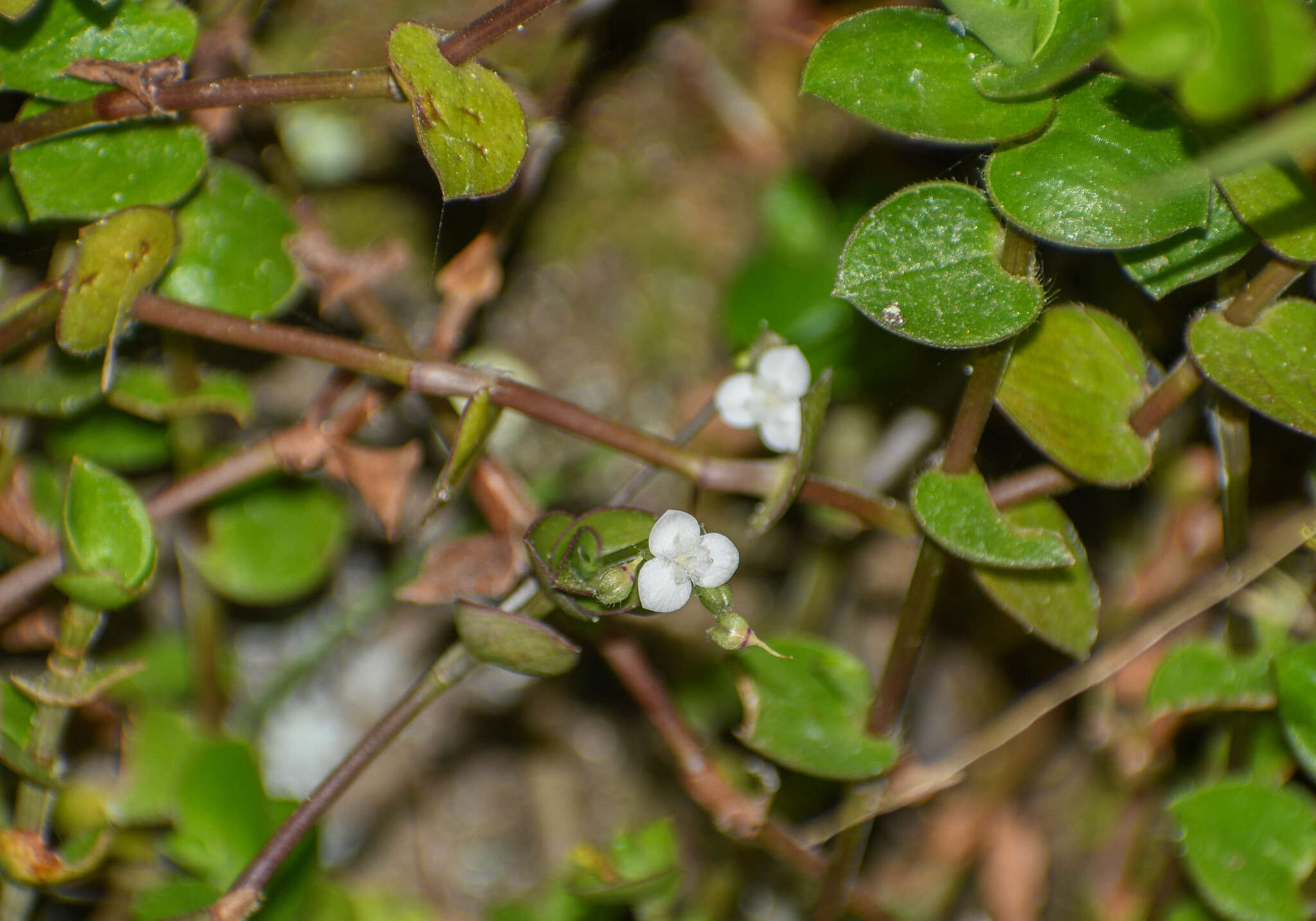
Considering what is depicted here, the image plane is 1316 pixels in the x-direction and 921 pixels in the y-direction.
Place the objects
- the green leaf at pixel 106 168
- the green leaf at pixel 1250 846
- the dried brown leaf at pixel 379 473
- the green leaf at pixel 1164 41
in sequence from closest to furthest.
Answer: the green leaf at pixel 1164 41 < the green leaf at pixel 106 168 < the green leaf at pixel 1250 846 < the dried brown leaf at pixel 379 473

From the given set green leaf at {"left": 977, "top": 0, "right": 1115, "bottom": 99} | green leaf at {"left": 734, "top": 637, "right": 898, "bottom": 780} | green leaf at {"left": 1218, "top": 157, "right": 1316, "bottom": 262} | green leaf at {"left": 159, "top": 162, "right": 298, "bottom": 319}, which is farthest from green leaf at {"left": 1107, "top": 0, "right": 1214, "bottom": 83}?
green leaf at {"left": 159, "top": 162, "right": 298, "bottom": 319}

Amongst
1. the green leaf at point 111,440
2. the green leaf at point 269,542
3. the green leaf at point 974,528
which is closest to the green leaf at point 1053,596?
the green leaf at point 974,528

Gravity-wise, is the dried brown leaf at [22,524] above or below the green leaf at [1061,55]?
below

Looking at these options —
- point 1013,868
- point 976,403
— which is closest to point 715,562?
point 976,403

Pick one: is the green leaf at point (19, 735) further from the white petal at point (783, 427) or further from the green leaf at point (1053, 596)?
the green leaf at point (1053, 596)

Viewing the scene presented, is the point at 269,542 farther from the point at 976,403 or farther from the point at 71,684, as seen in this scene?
the point at 976,403

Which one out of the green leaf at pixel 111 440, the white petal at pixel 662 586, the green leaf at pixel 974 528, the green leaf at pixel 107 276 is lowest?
the green leaf at pixel 111 440
